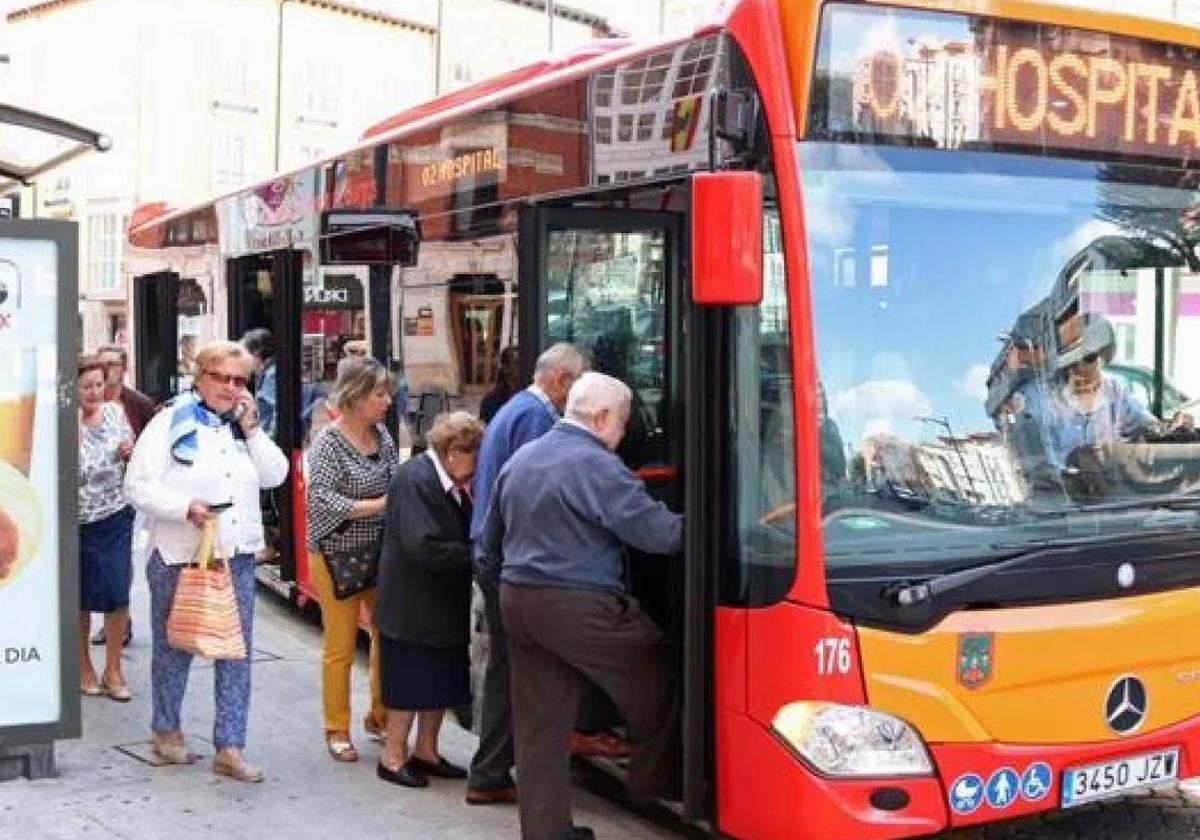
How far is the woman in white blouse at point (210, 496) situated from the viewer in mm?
5395

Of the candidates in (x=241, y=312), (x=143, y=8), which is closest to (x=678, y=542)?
(x=241, y=312)

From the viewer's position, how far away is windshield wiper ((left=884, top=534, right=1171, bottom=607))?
4.06 m

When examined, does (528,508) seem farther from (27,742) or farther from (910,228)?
(27,742)

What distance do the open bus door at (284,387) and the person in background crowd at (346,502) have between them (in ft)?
7.86

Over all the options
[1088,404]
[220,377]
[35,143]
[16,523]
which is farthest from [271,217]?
[1088,404]

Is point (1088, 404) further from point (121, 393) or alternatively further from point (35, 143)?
point (35, 143)

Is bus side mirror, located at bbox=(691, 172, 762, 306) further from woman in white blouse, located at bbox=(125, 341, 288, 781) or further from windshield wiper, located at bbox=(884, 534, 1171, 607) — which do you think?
woman in white blouse, located at bbox=(125, 341, 288, 781)

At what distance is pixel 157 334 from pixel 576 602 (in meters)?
8.14

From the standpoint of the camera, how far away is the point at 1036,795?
424 centimetres

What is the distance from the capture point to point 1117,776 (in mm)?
4410

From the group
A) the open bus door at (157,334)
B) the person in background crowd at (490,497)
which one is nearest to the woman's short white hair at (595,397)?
the person in background crowd at (490,497)

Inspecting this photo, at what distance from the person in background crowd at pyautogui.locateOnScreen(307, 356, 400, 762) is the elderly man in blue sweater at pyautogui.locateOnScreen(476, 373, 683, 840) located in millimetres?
1220

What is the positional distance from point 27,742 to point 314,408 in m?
2.98

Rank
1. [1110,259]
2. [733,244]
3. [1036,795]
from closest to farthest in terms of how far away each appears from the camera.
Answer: [733,244], [1036,795], [1110,259]
